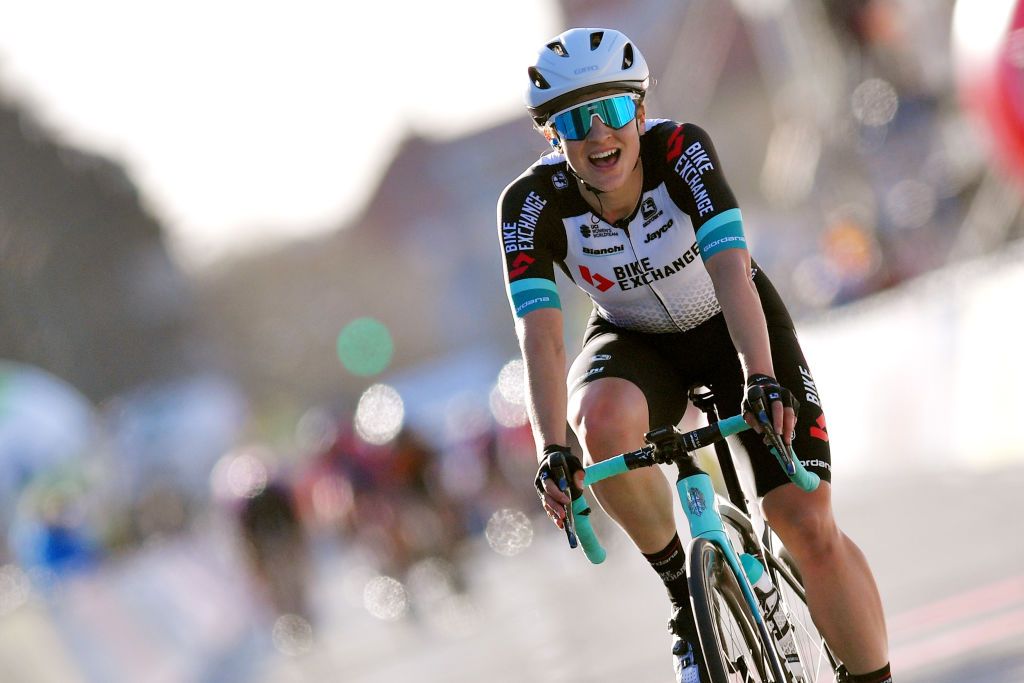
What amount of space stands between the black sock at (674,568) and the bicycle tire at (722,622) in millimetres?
343

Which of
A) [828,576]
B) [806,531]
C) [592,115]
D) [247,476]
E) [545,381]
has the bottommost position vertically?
[828,576]

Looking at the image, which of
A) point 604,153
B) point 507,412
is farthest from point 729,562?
point 507,412

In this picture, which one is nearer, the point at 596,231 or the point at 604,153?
the point at 604,153

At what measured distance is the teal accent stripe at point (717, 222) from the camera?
5270 mm

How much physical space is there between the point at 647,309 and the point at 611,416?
0.47 metres

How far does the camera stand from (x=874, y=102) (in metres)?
33.4

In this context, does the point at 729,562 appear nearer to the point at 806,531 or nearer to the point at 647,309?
the point at 806,531

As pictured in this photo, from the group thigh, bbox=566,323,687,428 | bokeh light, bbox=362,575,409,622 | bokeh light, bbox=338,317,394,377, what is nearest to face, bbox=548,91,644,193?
thigh, bbox=566,323,687,428

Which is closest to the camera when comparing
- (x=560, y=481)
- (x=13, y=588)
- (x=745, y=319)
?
(x=560, y=481)

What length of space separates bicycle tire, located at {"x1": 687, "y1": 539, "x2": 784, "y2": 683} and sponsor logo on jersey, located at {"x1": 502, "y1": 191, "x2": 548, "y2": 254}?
1071 millimetres

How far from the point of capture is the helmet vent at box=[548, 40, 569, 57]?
5.34 metres

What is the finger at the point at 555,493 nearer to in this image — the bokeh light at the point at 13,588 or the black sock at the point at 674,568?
the black sock at the point at 674,568

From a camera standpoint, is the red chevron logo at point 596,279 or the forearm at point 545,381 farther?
the red chevron logo at point 596,279

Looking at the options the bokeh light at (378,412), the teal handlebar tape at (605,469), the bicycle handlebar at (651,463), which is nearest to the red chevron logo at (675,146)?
the bicycle handlebar at (651,463)
